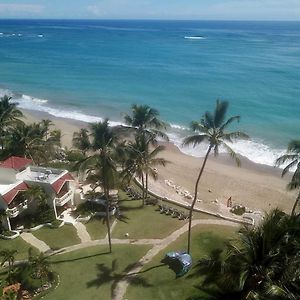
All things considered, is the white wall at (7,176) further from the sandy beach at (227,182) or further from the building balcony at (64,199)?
the sandy beach at (227,182)

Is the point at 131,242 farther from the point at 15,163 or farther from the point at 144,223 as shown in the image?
the point at 15,163

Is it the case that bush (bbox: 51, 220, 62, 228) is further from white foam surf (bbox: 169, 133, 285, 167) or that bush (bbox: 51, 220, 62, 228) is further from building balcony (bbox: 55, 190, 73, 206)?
white foam surf (bbox: 169, 133, 285, 167)

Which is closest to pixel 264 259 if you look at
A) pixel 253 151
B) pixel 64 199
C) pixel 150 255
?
pixel 150 255

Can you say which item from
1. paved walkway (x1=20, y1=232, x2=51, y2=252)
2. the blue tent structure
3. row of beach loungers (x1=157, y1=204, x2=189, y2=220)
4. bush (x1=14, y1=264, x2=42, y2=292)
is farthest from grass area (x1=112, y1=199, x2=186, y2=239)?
bush (x1=14, y1=264, x2=42, y2=292)

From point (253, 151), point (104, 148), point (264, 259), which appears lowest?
point (253, 151)

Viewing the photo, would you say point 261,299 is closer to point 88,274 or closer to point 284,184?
point 88,274

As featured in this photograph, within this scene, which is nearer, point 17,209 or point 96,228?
point 17,209
